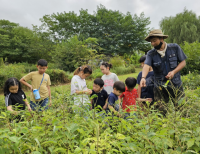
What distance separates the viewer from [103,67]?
3.82 meters

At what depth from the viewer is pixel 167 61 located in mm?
2695

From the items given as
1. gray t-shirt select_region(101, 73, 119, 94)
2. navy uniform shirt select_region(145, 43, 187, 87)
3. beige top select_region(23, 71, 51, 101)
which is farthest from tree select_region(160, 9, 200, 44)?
beige top select_region(23, 71, 51, 101)

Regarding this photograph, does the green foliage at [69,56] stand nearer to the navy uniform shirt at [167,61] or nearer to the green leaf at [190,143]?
the navy uniform shirt at [167,61]

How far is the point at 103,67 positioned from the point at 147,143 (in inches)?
115

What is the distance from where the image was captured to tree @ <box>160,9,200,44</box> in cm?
2175

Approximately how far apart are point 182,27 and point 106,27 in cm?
1321

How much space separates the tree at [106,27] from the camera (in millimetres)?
27547

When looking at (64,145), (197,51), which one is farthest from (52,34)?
(64,145)

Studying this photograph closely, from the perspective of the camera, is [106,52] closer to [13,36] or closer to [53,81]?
[53,81]

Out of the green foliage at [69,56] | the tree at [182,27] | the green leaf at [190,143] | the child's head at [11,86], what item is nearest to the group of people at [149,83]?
the child's head at [11,86]

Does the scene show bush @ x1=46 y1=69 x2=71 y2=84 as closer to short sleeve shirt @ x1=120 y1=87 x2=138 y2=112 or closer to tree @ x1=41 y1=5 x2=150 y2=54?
short sleeve shirt @ x1=120 y1=87 x2=138 y2=112

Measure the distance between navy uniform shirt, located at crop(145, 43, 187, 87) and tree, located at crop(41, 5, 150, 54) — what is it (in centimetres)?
2400

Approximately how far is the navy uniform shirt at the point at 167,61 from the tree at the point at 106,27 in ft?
78.7

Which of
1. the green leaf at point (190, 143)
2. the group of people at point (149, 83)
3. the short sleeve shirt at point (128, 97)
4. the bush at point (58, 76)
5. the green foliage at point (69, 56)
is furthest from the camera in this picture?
the green foliage at point (69, 56)
